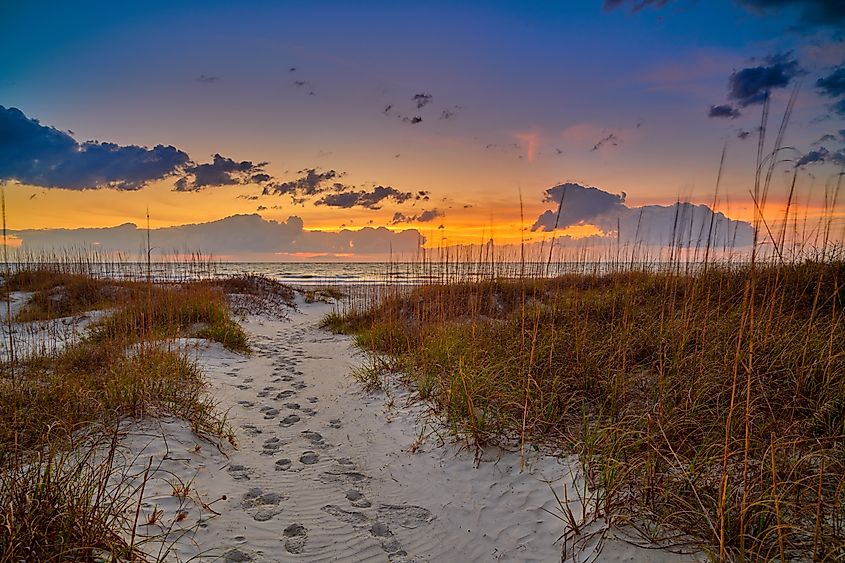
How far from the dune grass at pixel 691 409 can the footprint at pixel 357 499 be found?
967 mm

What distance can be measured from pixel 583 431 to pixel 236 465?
276 centimetres

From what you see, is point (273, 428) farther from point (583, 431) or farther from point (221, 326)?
point (221, 326)

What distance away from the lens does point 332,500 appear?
122 inches

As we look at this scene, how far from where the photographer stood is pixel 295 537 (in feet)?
8.69

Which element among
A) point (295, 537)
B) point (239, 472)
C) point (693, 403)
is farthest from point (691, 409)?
point (239, 472)

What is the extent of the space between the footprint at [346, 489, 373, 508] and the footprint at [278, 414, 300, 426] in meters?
1.61

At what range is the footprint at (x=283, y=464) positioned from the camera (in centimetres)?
355

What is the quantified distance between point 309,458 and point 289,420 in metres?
1.01

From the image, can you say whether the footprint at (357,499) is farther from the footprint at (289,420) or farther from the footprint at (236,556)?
the footprint at (289,420)

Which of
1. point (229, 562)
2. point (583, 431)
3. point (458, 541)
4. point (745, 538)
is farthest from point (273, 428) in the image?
point (745, 538)

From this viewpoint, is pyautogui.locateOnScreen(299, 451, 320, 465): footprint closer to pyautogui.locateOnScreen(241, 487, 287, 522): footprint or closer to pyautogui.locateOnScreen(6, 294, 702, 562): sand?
pyautogui.locateOnScreen(6, 294, 702, 562): sand

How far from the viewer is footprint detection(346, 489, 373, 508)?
3.04 metres

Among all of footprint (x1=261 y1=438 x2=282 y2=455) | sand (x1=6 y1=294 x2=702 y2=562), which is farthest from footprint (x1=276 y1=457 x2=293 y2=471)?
footprint (x1=261 y1=438 x2=282 y2=455)

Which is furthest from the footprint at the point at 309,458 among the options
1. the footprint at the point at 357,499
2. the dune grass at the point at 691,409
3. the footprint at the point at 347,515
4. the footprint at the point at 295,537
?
the dune grass at the point at 691,409
